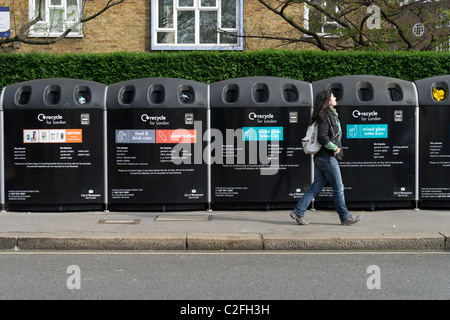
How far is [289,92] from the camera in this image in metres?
8.57

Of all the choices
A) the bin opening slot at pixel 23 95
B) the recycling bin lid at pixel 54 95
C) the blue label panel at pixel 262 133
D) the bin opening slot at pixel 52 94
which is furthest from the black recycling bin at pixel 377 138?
the bin opening slot at pixel 23 95

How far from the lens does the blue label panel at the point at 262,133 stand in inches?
327

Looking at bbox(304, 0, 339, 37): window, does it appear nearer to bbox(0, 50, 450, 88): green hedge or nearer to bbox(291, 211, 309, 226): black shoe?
bbox(0, 50, 450, 88): green hedge

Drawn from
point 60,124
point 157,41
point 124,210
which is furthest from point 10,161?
point 157,41

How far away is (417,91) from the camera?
8438 millimetres

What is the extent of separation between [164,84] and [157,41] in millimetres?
7608

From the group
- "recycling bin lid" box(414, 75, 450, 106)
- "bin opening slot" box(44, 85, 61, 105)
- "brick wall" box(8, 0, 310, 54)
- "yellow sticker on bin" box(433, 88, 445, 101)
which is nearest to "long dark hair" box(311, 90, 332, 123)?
"recycling bin lid" box(414, 75, 450, 106)

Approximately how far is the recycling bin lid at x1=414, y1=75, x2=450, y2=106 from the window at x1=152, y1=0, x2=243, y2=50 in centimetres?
790

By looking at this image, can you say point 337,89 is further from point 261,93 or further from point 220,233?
point 220,233

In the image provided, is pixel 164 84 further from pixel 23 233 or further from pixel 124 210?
pixel 23 233

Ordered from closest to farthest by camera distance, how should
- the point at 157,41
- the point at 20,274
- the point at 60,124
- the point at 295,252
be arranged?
1. the point at 20,274
2. the point at 295,252
3. the point at 60,124
4. the point at 157,41

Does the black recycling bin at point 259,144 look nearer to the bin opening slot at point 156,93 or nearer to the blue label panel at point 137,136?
the bin opening slot at point 156,93

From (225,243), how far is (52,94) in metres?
3.61
